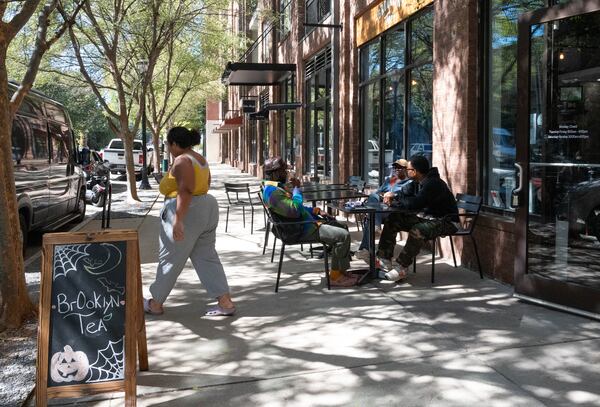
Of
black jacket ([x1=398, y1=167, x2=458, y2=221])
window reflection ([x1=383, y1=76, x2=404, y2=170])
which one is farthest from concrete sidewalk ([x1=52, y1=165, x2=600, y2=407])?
Result: window reflection ([x1=383, y1=76, x2=404, y2=170])

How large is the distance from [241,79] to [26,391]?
1917 centimetres

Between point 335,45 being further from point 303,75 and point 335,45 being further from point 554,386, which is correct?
point 554,386

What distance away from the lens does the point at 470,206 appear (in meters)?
7.01

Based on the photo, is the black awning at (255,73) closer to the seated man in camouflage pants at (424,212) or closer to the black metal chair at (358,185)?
the black metal chair at (358,185)

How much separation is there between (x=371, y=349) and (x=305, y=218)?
2.31m

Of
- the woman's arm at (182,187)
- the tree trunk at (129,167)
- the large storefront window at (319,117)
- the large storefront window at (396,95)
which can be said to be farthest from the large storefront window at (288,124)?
the woman's arm at (182,187)

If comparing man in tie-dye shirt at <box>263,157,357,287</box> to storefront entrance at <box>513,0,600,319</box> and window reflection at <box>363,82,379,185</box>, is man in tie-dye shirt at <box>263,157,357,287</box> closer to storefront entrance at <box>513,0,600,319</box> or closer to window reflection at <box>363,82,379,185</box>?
storefront entrance at <box>513,0,600,319</box>

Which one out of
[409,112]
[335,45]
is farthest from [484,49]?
[335,45]

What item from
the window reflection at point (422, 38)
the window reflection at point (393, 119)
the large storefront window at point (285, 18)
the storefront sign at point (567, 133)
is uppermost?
the large storefront window at point (285, 18)

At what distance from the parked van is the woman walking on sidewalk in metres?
3.85

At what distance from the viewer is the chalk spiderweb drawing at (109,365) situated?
139 inches

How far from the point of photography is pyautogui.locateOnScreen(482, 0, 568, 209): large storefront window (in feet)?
22.7

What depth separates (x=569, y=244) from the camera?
5781 millimetres

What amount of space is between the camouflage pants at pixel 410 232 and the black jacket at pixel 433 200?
123mm
